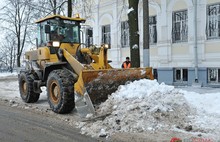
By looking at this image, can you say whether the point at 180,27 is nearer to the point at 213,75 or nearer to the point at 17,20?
the point at 213,75

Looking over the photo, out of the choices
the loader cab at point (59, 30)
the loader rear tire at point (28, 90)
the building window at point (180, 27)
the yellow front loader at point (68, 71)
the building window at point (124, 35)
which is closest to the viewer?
the yellow front loader at point (68, 71)

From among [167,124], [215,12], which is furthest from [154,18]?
[167,124]

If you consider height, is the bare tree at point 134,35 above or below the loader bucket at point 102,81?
above

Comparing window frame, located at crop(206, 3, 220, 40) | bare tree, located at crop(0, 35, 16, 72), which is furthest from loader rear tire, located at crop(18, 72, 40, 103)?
bare tree, located at crop(0, 35, 16, 72)

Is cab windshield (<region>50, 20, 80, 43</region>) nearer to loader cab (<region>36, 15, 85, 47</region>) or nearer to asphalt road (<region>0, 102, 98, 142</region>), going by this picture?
loader cab (<region>36, 15, 85, 47</region>)

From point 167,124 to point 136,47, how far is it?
5.87m

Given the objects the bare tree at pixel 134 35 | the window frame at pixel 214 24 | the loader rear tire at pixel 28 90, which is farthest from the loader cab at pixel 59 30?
the window frame at pixel 214 24

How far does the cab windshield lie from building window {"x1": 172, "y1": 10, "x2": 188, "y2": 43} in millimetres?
6793

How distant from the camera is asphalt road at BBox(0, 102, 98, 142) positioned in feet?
20.8

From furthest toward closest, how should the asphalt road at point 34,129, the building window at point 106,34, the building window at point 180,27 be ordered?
1. the building window at point 106,34
2. the building window at point 180,27
3. the asphalt road at point 34,129

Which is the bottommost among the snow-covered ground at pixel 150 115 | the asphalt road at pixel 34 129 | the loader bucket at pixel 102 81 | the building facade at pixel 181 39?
the asphalt road at pixel 34 129

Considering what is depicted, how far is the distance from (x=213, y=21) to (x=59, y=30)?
781 centimetres

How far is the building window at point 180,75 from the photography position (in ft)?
51.8

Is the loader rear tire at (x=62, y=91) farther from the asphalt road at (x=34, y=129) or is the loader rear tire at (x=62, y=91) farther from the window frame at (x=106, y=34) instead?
the window frame at (x=106, y=34)
